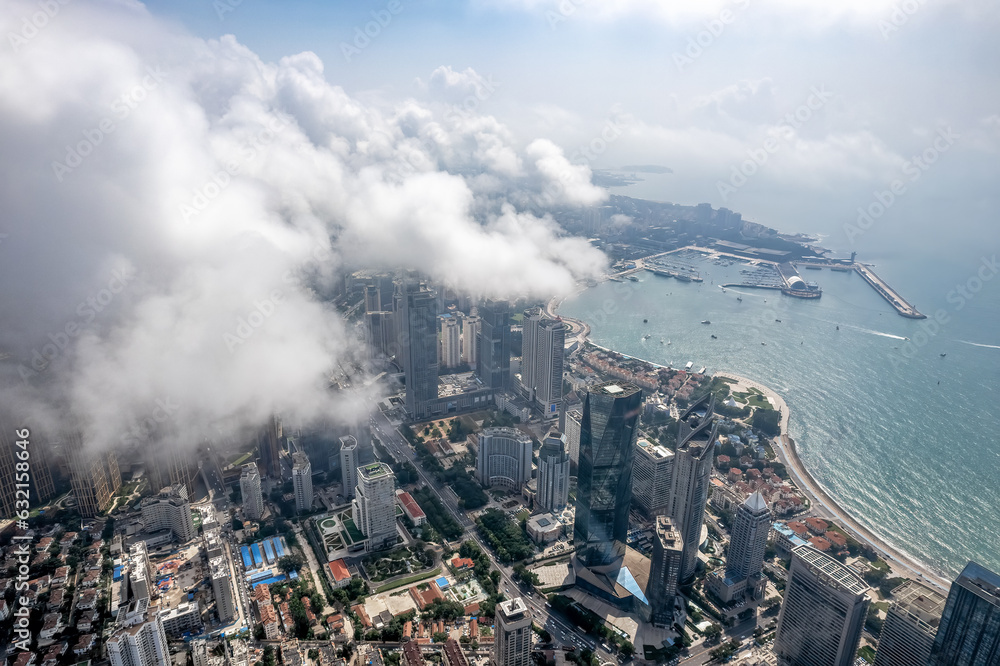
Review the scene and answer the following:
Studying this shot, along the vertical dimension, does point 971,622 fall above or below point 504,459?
above

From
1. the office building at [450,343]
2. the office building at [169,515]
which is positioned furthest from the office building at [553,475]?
the office building at [169,515]

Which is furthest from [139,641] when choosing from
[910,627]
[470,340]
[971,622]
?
[470,340]

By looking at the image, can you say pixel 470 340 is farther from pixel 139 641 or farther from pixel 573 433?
pixel 139 641

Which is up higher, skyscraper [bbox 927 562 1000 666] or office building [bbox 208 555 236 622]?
skyscraper [bbox 927 562 1000 666]

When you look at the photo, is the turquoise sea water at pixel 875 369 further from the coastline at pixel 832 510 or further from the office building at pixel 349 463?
the office building at pixel 349 463

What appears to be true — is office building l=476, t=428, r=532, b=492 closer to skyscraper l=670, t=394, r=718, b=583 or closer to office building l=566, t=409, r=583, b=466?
office building l=566, t=409, r=583, b=466

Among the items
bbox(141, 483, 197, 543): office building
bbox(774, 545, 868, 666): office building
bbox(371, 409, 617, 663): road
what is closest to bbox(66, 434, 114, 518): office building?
bbox(141, 483, 197, 543): office building

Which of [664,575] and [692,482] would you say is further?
[692,482]
